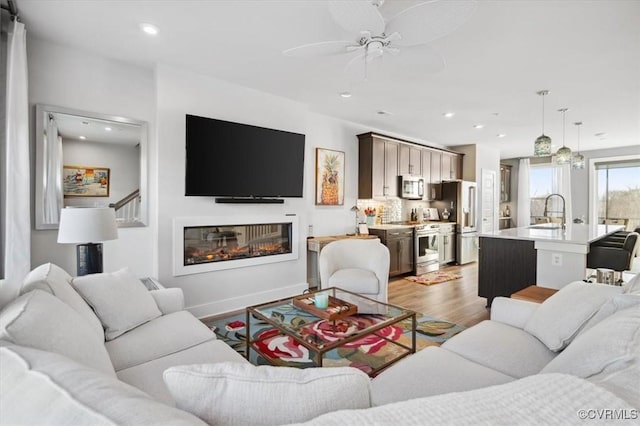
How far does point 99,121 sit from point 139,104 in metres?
0.42

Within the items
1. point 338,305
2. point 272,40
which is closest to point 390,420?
point 338,305

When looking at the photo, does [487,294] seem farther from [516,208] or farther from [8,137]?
[516,208]

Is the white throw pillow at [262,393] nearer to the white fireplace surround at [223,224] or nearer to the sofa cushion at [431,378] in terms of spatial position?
the sofa cushion at [431,378]

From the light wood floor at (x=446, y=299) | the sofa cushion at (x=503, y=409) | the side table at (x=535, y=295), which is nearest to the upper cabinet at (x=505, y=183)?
the light wood floor at (x=446, y=299)

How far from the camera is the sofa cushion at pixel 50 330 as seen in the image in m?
0.98

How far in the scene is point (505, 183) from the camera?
8.62 meters

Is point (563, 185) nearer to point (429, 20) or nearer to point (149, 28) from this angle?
point (429, 20)

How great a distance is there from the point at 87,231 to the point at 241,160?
5.67 ft

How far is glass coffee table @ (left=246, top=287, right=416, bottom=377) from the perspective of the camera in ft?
6.56

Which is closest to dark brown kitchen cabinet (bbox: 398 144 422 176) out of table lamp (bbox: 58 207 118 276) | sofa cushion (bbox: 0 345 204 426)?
table lamp (bbox: 58 207 118 276)

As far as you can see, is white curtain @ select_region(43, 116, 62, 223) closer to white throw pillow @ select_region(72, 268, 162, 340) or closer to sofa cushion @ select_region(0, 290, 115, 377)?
white throw pillow @ select_region(72, 268, 162, 340)

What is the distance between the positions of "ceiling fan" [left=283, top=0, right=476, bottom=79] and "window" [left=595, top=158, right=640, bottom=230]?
8.02 metres

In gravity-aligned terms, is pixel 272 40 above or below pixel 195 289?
above

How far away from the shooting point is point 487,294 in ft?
12.3
